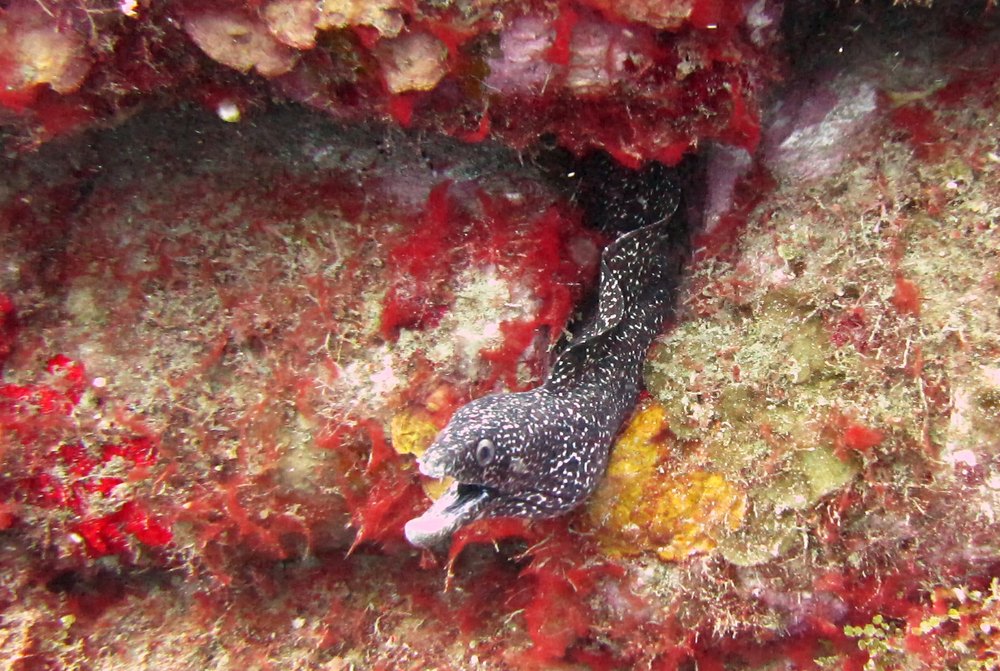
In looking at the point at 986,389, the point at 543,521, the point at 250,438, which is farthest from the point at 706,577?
the point at 250,438

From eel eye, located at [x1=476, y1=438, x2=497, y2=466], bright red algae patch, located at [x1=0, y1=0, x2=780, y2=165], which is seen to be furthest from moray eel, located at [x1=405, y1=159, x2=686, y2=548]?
bright red algae patch, located at [x1=0, y1=0, x2=780, y2=165]

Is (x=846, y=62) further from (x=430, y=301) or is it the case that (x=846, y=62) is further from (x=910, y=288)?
(x=430, y=301)

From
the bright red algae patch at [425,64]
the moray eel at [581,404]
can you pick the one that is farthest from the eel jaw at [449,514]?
the bright red algae patch at [425,64]

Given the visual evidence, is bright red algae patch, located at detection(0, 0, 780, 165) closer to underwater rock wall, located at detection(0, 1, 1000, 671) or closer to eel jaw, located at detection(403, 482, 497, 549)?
underwater rock wall, located at detection(0, 1, 1000, 671)

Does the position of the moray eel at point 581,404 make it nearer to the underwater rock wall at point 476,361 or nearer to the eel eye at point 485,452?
the eel eye at point 485,452

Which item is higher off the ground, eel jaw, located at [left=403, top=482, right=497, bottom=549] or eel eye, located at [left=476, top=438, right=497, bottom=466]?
eel eye, located at [left=476, top=438, right=497, bottom=466]

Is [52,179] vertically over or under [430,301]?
over

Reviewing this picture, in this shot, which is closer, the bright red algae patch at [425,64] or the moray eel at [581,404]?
the bright red algae patch at [425,64]

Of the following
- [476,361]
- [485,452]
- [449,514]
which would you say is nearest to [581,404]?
[476,361]
